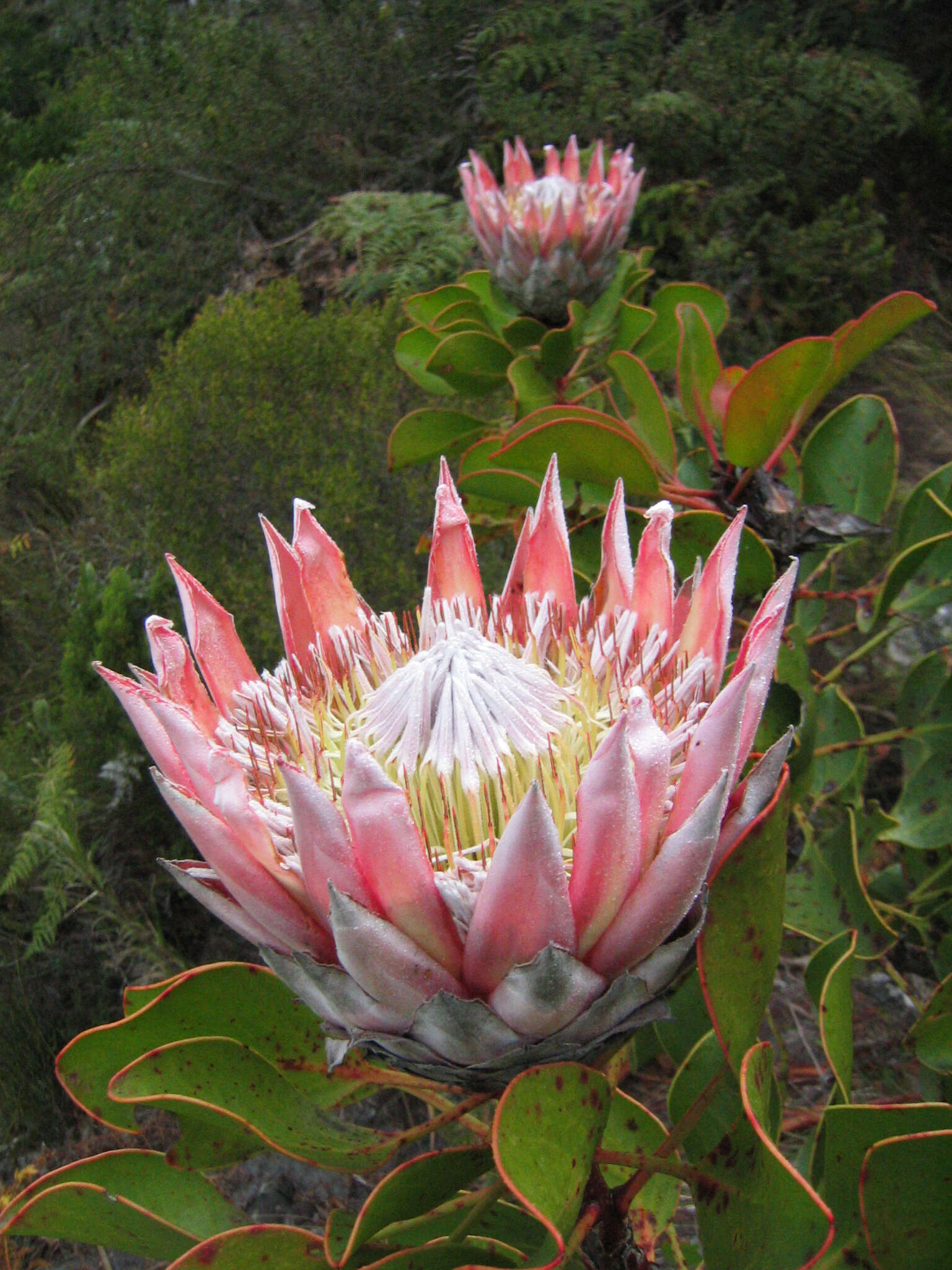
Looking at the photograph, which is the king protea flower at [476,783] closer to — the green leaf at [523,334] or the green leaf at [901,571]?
the green leaf at [901,571]

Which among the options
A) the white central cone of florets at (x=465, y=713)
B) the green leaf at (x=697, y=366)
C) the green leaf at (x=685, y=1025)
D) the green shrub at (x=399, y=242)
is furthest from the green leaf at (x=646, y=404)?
the green shrub at (x=399, y=242)


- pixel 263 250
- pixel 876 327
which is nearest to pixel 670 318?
pixel 876 327

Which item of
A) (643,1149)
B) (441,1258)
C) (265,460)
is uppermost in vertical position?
(441,1258)

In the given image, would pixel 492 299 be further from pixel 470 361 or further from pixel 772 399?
pixel 772 399

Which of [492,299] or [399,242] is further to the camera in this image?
[399,242]

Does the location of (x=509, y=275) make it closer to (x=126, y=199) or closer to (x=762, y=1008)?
(x=762, y=1008)

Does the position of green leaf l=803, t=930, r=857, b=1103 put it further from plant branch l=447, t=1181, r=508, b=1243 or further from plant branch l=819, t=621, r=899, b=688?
plant branch l=819, t=621, r=899, b=688

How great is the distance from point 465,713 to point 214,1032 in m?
0.36

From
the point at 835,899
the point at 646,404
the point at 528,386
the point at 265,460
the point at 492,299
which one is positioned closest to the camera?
the point at 835,899

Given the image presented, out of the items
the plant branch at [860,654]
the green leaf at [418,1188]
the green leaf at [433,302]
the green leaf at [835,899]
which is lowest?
the green leaf at [835,899]

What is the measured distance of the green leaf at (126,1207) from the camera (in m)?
0.70

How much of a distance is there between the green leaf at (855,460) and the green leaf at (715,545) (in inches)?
11.5

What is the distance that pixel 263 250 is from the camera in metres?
5.65

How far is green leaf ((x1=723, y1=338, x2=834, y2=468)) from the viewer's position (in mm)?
1062
